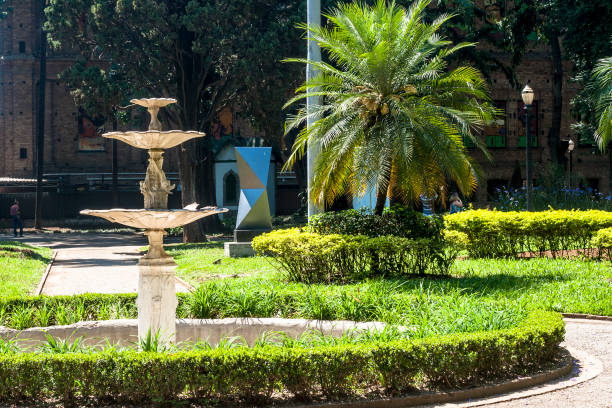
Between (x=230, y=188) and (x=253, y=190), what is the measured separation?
1997cm

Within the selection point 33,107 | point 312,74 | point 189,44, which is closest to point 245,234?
point 312,74

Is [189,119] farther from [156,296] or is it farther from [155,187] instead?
[156,296]

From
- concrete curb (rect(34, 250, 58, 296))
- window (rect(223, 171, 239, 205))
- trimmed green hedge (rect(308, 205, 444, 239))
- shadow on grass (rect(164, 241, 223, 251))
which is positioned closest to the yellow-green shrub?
trimmed green hedge (rect(308, 205, 444, 239))

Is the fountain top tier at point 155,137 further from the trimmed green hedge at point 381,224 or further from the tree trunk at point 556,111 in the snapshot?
the tree trunk at point 556,111

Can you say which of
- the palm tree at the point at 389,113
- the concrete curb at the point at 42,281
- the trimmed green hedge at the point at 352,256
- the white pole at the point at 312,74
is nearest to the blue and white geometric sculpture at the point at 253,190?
the concrete curb at the point at 42,281

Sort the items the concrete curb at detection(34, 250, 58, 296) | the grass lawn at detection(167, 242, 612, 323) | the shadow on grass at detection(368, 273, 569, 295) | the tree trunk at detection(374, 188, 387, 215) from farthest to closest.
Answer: the concrete curb at detection(34, 250, 58, 296), the tree trunk at detection(374, 188, 387, 215), the shadow on grass at detection(368, 273, 569, 295), the grass lawn at detection(167, 242, 612, 323)

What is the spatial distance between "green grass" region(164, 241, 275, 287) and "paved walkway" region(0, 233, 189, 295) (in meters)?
0.96

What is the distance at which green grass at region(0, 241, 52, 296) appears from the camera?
15.2 metres

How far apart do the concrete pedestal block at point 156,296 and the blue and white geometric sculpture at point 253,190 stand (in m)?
14.6

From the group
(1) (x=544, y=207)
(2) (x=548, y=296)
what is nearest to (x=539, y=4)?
(1) (x=544, y=207)

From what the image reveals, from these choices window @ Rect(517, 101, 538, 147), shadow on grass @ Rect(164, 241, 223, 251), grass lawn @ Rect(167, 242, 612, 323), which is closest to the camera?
grass lawn @ Rect(167, 242, 612, 323)

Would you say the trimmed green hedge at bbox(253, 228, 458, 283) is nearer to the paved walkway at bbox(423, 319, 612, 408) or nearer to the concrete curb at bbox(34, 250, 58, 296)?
the concrete curb at bbox(34, 250, 58, 296)

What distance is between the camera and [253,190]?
75.7ft

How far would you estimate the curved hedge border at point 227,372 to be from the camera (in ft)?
21.8
